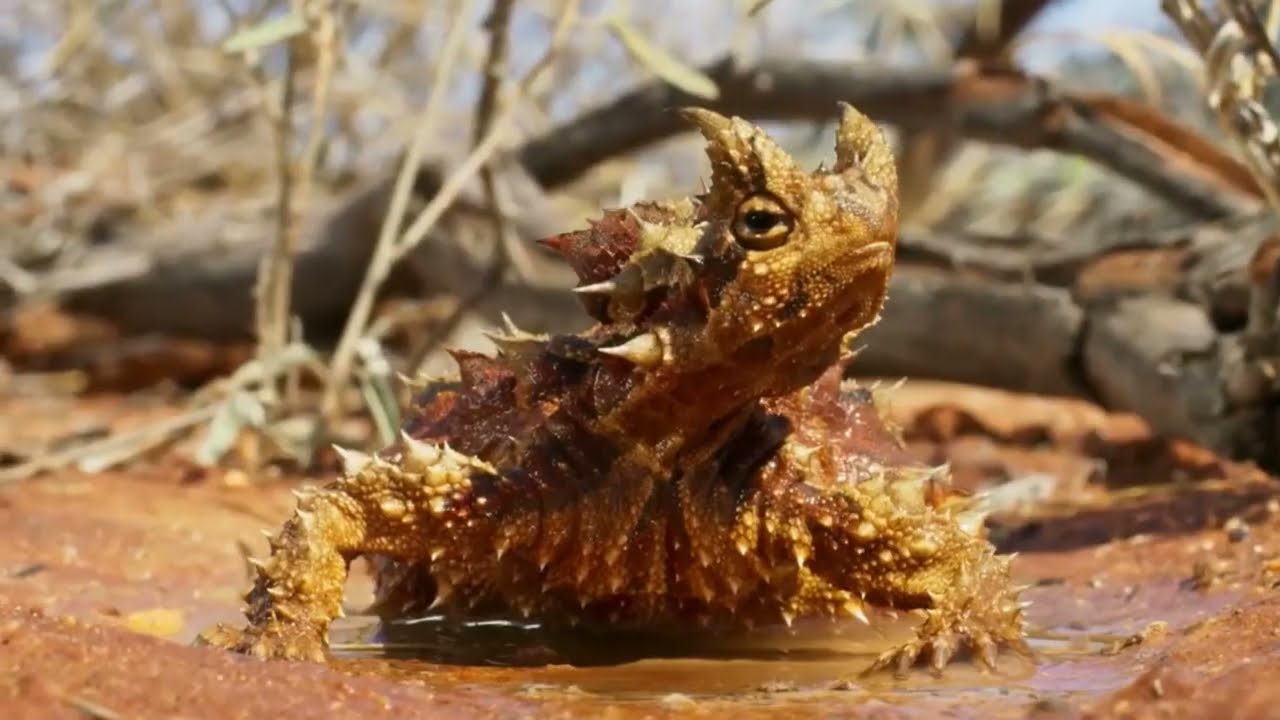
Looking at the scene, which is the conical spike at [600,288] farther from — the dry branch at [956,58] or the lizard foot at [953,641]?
the dry branch at [956,58]

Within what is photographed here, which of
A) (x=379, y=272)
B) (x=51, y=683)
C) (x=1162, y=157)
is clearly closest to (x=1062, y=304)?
(x=1162, y=157)

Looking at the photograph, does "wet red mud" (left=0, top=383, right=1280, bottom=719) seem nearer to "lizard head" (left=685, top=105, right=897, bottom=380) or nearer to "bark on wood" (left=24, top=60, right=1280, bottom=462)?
"bark on wood" (left=24, top=60, right=1280, bottom=462)

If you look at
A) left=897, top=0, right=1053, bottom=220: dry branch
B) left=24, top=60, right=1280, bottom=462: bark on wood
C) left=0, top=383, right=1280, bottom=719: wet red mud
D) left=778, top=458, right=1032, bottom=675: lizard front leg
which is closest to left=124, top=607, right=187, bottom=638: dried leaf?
left=0, top=383, right=1280, bottom=719: wet red mud

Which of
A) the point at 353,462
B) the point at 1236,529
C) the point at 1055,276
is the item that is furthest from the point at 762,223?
the point at 1055,276

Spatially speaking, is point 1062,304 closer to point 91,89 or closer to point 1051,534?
point 1051,534

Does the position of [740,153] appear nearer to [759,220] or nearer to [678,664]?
[759,220]

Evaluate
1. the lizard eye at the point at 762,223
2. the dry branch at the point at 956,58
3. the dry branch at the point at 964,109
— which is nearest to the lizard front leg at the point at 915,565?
the lizard eye at the point at 762,223
